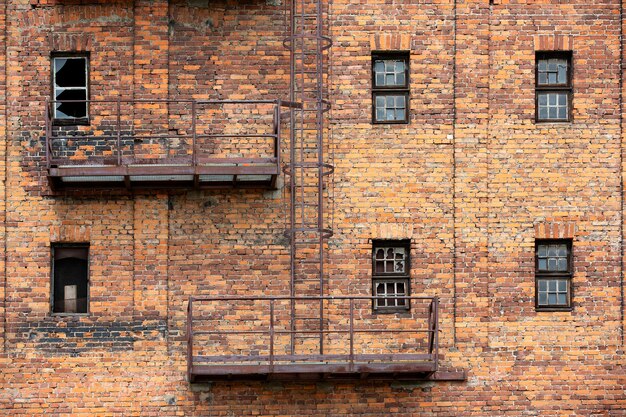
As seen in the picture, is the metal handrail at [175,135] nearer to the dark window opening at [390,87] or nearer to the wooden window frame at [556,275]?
the dark window opening at [390,87]

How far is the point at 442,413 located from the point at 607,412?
2.67 meters

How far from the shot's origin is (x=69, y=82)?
19906 mm

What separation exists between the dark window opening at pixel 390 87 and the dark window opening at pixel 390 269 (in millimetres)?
2049

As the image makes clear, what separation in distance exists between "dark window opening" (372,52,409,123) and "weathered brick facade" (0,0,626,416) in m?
0.18

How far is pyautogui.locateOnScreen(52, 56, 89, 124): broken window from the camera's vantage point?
65.2ft

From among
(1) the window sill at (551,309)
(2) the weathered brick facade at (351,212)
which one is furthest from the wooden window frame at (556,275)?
(2) the weathered brick facade at (351,212)

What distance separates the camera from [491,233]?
19891 mm

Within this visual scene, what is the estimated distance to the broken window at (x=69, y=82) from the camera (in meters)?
19.9

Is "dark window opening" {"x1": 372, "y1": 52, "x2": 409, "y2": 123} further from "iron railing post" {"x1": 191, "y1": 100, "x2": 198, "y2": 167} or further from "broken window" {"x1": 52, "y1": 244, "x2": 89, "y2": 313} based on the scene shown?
"broken window" {"x1": 52, "y1": 244, "x2": 89, "y2": 313}

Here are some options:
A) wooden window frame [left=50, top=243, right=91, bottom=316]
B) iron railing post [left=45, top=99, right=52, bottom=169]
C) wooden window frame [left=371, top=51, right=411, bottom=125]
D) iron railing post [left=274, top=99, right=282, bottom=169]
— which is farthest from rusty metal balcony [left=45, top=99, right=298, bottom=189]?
wooden window frame [left=371, top=51, right=411, bottom=125]

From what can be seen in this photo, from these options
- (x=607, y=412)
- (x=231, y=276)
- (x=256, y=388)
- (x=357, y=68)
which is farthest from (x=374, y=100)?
(x=607, y=412)

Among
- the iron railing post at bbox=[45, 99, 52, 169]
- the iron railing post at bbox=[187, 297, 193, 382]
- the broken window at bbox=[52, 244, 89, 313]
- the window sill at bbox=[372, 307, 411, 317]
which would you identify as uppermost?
the iron railing post at bbox=[45, 99, 52, 169]

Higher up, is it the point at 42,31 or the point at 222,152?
the point at 42,31

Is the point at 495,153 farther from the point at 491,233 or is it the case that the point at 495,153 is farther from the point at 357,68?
the point at 357,68
